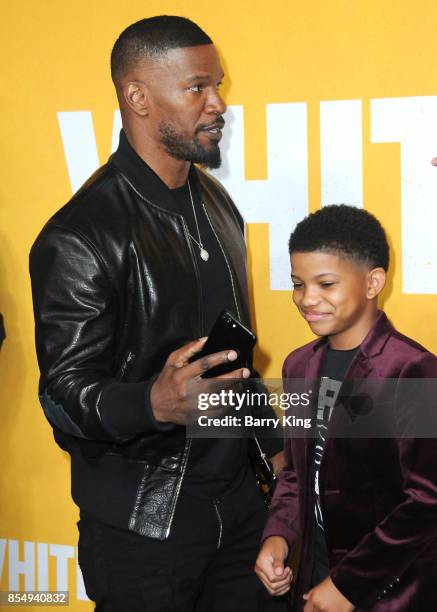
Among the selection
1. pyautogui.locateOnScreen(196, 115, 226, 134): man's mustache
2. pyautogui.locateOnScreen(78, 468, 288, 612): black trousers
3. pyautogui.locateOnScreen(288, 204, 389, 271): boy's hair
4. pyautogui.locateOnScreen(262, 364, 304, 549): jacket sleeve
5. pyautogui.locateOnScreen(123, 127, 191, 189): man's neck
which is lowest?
pyautogui.locateOnScreen(78, 468, 288, 612): black trousers

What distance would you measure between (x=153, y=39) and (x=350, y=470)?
101 centimetres

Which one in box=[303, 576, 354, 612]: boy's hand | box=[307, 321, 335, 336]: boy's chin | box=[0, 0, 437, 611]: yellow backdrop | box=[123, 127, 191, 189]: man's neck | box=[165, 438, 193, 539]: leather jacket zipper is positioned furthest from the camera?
box=[0, 0, 437, 611]: yellow backdrop

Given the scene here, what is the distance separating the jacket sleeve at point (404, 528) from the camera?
63.8 inches

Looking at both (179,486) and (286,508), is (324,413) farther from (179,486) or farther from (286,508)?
(179,486)

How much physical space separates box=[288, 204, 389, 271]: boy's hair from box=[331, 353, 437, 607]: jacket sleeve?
0.82 feet

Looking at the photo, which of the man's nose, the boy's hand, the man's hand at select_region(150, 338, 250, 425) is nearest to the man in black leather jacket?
the man's nose

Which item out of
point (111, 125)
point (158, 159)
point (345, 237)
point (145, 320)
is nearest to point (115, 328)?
point (145, 320)

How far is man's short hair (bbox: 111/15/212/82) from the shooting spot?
1.96 meters

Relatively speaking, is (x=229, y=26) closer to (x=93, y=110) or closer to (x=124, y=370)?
(x=93, y=110)

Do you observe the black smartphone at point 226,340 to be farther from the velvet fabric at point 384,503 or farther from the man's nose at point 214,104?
the man's nose at point 214,104

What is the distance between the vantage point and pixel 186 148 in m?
1.97

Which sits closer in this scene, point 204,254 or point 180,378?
point 180,378

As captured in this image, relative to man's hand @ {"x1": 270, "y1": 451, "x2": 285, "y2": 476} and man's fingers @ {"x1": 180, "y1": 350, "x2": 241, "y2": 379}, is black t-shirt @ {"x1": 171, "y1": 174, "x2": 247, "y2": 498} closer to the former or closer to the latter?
man's hand @ {"x1": 270, "y1": 451, "x2": 285, "y2": 476}

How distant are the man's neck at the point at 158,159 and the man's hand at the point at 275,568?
819 mm
